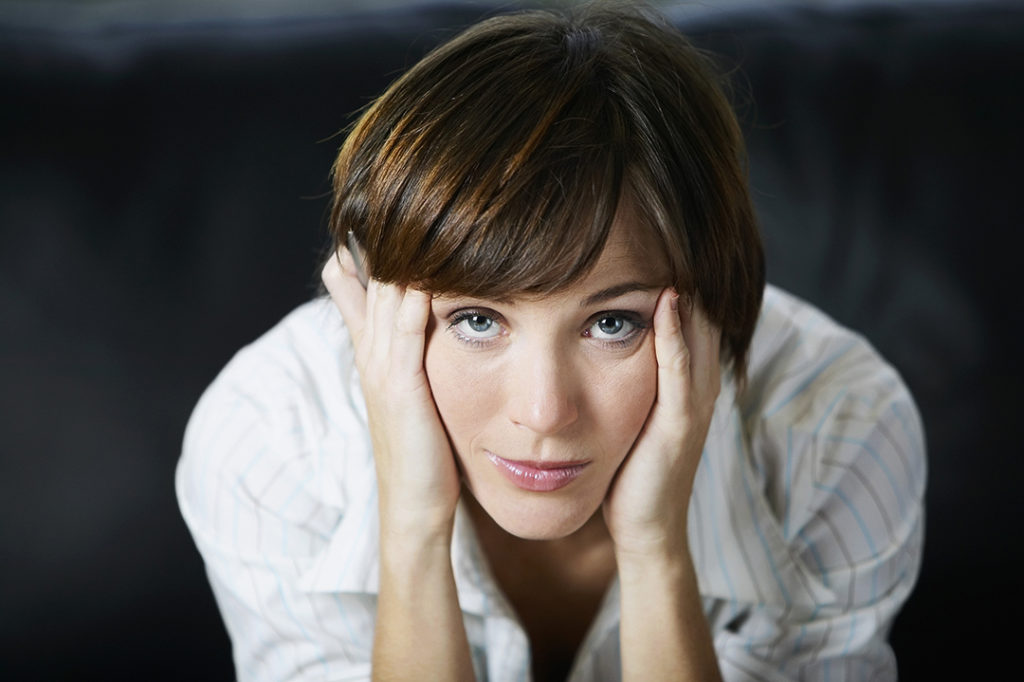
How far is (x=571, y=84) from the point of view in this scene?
3.11 feet

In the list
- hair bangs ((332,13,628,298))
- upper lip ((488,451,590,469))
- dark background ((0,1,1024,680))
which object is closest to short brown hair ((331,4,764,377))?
hair bangs ((332,13,628,298))

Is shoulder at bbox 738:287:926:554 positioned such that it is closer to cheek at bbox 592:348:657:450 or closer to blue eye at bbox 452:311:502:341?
cheek at bbox 592:348:657:450

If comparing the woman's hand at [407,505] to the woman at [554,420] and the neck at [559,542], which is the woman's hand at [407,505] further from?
the neck at [559,542]

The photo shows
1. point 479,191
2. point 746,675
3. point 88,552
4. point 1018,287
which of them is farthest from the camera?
point 1018,287

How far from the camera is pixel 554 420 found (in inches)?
37.4

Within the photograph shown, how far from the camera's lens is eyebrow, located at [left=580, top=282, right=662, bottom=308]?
0.93m

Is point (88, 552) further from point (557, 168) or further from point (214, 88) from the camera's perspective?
point (557, 168)

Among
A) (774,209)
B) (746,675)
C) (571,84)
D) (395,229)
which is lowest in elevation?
(746,675)

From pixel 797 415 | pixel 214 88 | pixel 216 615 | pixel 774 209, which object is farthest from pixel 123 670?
pixel 774 209

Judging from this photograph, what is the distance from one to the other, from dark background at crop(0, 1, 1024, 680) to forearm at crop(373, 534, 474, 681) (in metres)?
0.50

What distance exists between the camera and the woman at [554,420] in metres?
0.93

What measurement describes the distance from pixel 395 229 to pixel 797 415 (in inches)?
23.1

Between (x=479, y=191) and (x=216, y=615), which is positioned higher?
(x=479, y=191)

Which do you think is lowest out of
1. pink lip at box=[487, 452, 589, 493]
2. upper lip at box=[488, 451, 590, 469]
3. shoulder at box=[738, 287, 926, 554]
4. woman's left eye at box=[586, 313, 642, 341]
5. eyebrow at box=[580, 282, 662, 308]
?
shoulder at box=[738, 287, 926, 554]
